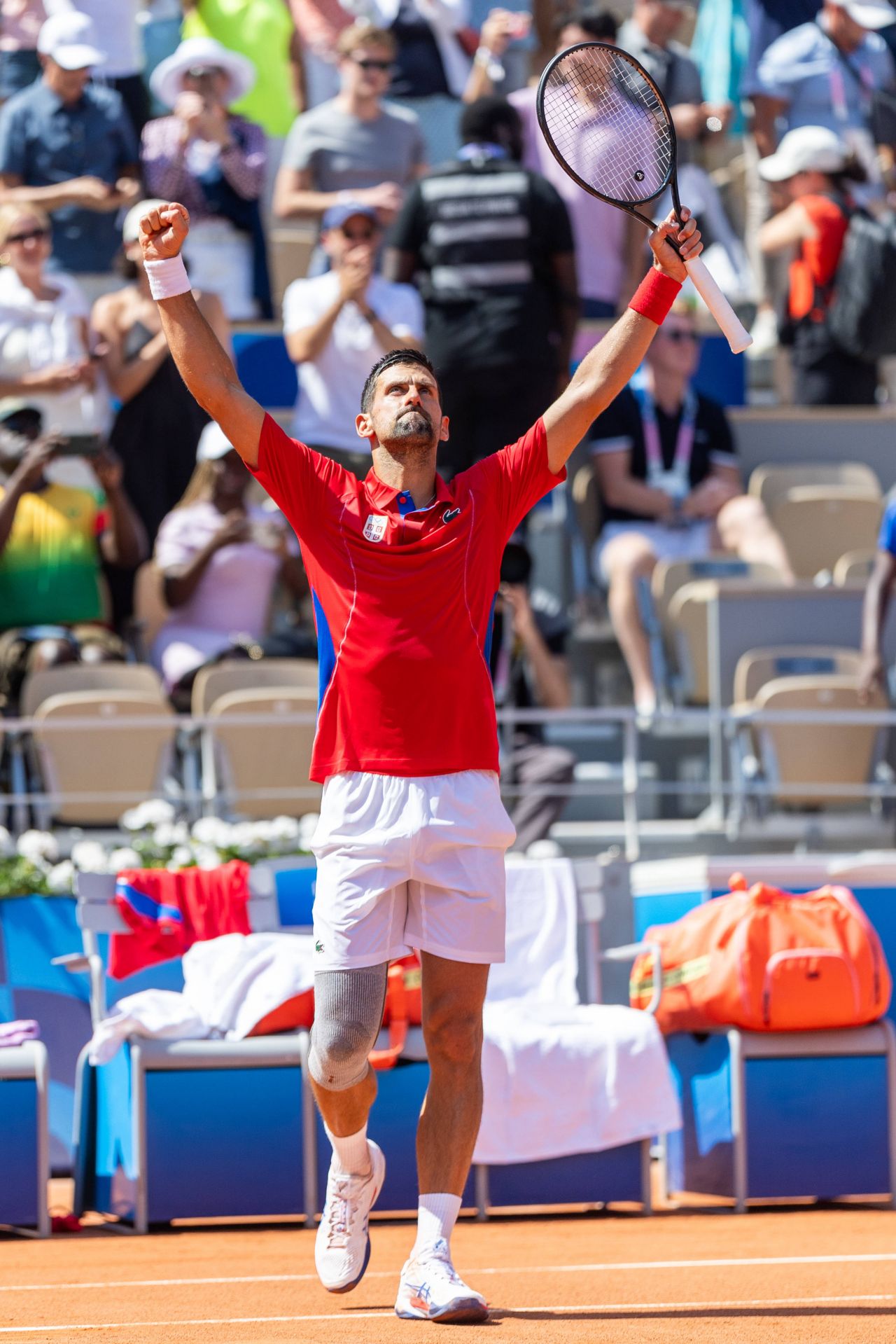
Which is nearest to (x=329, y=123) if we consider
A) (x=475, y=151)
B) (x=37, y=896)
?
(x=475, y=151)

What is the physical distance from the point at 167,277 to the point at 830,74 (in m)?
9.31

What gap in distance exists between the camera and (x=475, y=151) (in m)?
10.5

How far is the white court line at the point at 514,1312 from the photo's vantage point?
468 cm

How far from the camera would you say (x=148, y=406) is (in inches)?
429

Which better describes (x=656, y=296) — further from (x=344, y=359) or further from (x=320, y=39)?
(x=320, y=39)

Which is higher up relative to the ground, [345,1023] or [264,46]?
[264,46]

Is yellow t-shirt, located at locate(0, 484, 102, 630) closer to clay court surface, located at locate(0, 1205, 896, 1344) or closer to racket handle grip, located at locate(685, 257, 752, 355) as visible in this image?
clay court surface, located at locate(0, 1205, 896, 1344)

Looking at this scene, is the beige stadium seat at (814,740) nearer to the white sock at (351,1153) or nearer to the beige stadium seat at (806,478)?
the beige stadium seat at (806,478)

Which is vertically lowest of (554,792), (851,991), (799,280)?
(851,991)

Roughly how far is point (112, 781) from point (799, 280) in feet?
16.6

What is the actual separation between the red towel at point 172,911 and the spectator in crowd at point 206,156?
5326mm

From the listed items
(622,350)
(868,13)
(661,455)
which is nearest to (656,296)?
(622,350)

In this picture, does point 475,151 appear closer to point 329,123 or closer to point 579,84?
point 329,123

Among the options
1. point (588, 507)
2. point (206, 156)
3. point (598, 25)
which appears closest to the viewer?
point (588, 507)
